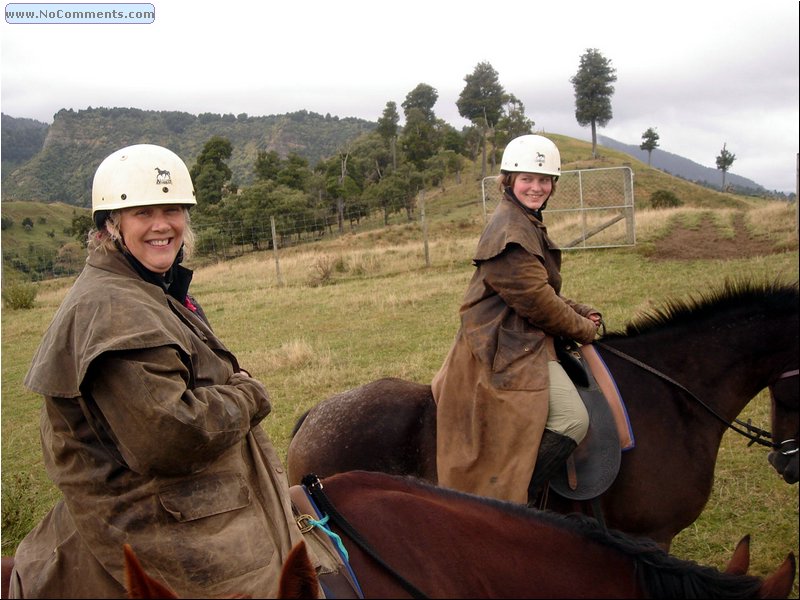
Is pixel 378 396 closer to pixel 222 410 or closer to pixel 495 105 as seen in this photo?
pixel 222 410

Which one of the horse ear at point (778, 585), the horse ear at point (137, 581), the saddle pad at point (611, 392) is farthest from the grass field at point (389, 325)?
the horse ear at point (137, 581)

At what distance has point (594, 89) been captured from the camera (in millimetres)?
52406

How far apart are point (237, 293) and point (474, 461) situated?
14396mm

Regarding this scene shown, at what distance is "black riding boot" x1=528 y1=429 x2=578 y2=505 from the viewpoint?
3.37 meters

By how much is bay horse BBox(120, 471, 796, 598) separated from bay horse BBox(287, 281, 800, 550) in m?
1.50

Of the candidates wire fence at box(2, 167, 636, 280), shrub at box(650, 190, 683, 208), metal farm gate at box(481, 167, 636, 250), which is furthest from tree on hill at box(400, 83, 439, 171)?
metal farm gate at box(481, 167, 636, 250)

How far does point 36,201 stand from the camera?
59.7 meters

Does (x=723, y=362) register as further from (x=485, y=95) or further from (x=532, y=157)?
(x=485, y=95)

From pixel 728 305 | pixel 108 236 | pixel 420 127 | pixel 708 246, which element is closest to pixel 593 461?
pixel 728 305

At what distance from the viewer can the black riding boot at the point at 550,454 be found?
3.37 meters

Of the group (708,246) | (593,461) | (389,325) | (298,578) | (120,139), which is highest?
(120,139)

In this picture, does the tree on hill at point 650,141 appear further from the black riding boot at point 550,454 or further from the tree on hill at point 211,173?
the black riding boot at point 550,454

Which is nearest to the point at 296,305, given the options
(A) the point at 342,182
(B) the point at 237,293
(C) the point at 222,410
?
(B) the point at 237,293

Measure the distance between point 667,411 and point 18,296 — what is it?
18552mm
